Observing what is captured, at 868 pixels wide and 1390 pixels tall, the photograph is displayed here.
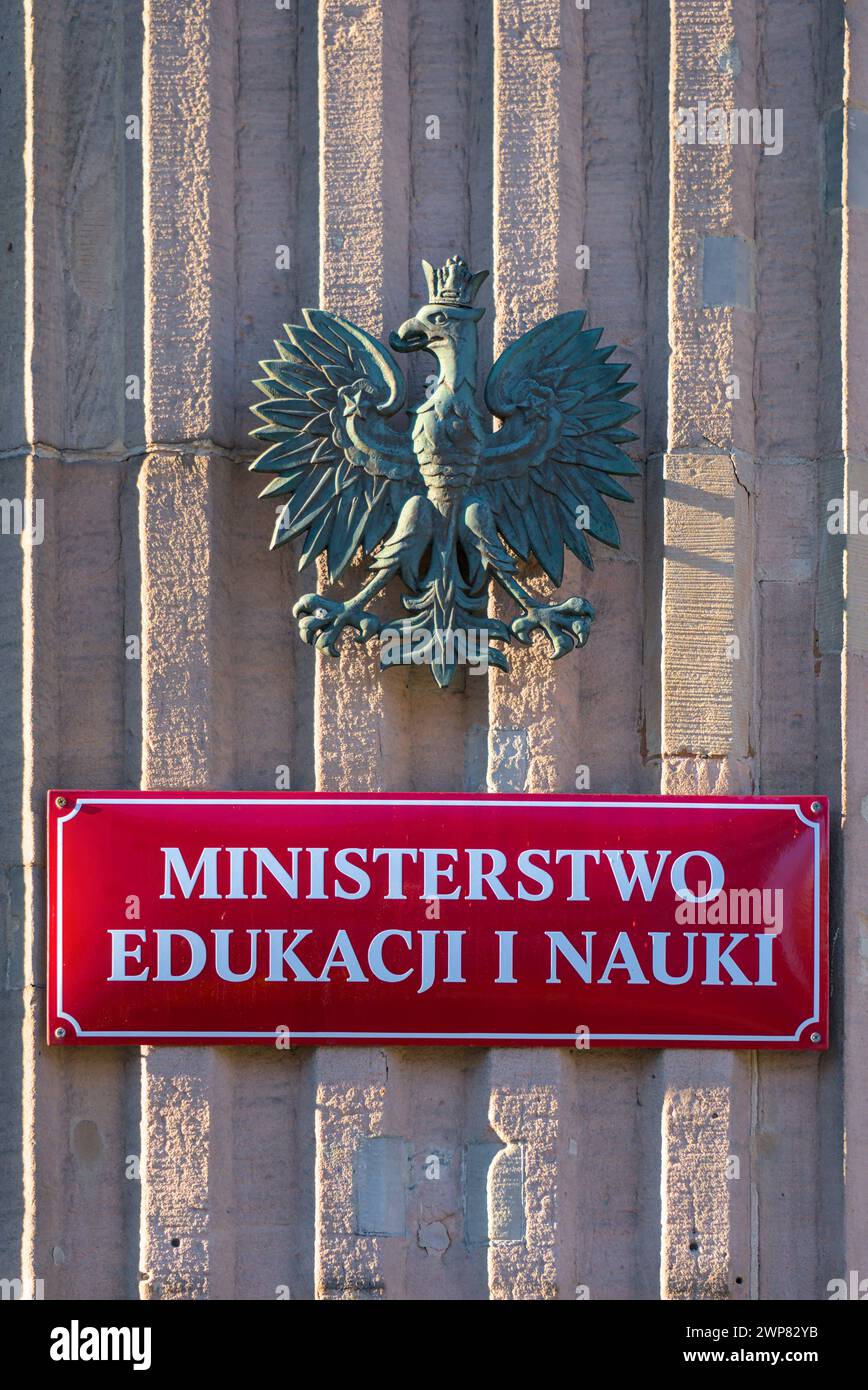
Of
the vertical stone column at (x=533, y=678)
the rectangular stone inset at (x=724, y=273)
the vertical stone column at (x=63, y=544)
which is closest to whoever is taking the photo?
the vertical stone column at (x=533, y=678)

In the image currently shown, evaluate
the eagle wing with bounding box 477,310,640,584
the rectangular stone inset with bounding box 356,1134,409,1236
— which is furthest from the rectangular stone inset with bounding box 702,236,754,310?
the rectangular stone inset with bounding box 356,1134,409,1236

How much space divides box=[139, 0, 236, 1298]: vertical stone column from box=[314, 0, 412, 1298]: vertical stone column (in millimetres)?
313

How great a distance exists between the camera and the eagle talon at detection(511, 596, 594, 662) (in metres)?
6.05

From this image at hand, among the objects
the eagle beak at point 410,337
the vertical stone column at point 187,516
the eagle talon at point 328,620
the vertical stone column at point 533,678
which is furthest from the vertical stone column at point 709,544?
the vertical stone column at point 187,516

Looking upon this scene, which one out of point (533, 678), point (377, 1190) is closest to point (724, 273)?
point (533, 678)

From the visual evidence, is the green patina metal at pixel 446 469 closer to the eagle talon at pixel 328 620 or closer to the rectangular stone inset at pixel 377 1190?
the eagle talon at pixel 328 620

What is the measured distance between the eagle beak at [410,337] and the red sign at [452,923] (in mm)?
1395

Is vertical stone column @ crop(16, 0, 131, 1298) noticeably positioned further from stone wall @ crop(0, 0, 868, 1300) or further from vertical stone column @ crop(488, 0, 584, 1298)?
vertical stone column @ crop(488, 0, 584, 1298)

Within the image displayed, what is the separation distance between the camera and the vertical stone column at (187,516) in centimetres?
595

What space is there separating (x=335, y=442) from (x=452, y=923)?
1.52m

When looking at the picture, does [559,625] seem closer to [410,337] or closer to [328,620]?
[328,620]

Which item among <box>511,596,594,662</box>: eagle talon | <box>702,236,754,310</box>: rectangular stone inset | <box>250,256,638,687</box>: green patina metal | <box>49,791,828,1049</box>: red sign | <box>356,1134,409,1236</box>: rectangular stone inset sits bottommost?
<box>356,1134,409,1236</box>: rectangular stone inset

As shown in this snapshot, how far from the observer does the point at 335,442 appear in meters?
6.10

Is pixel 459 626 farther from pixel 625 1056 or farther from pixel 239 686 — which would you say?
pixel 625 1056
